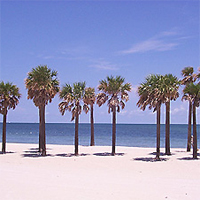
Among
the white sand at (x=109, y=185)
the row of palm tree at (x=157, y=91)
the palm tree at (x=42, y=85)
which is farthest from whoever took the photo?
the palm tree at (x=42, y=85)

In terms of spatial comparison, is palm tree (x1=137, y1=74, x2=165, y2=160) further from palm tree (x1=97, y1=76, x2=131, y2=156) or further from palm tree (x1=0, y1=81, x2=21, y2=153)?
palm tree (x1=0, y1=81, x2=21, y2=153)

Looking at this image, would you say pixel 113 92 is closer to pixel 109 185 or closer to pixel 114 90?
pixel 114 90

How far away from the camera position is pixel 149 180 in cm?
1560

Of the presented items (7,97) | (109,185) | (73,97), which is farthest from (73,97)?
(109,185)

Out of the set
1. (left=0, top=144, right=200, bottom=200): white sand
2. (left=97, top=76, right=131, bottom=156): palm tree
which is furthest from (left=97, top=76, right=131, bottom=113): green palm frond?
(left=0, top=144, right=200, bottom=200): white sand

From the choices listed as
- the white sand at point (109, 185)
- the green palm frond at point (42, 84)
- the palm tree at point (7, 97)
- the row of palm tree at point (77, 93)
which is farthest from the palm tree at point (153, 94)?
the palm tree at point (7, 97)

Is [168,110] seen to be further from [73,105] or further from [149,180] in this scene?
[149,180]

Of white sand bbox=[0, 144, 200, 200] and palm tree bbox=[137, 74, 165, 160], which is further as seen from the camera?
palm tree bbox=[137, 74, 165, 160]

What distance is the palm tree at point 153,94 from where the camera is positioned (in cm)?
2386

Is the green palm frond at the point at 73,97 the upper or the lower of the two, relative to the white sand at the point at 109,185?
upper

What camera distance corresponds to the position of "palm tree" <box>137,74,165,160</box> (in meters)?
23.9

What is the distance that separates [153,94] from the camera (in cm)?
2423

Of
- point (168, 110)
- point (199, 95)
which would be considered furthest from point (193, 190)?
point (168, 110)

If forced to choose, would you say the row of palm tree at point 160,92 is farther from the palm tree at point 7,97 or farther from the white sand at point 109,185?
the palm tree at point 7,97
